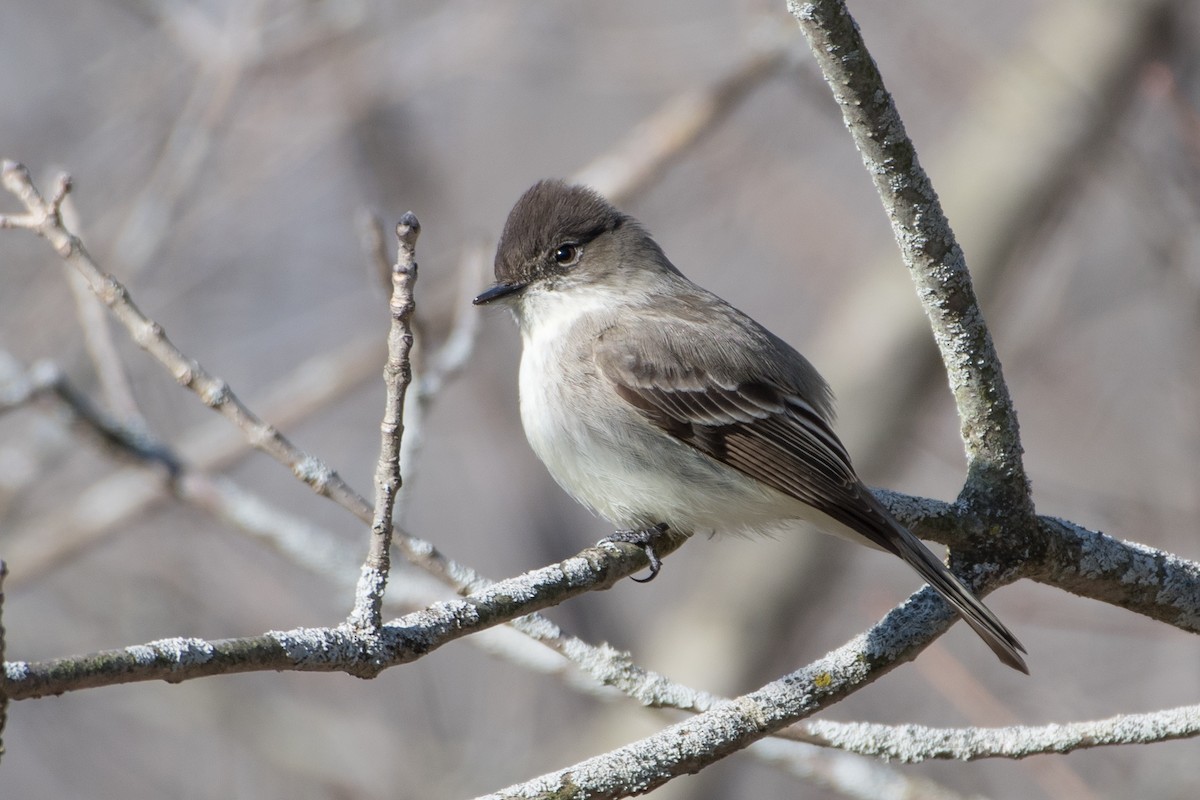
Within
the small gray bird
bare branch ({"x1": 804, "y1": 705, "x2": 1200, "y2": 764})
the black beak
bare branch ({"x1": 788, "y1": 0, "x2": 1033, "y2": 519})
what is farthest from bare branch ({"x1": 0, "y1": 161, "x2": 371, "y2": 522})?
bare branch ({"x1": 788, "y1": 0, "x2": 1033, "y2": 519})

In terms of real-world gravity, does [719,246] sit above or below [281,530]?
above

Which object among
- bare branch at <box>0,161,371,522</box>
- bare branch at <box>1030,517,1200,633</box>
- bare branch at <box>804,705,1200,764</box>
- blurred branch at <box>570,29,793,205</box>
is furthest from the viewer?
blurred branch at <box>570,29,793,205</box>

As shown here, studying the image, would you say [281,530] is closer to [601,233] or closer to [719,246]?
[601,233]

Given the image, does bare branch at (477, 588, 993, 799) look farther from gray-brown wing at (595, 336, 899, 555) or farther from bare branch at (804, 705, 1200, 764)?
gray-brown wing at (595, 336, 899, 555)

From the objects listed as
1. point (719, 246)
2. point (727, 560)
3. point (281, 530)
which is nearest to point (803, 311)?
point (719, 246)

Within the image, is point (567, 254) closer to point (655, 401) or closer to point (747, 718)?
point (655, 401)
